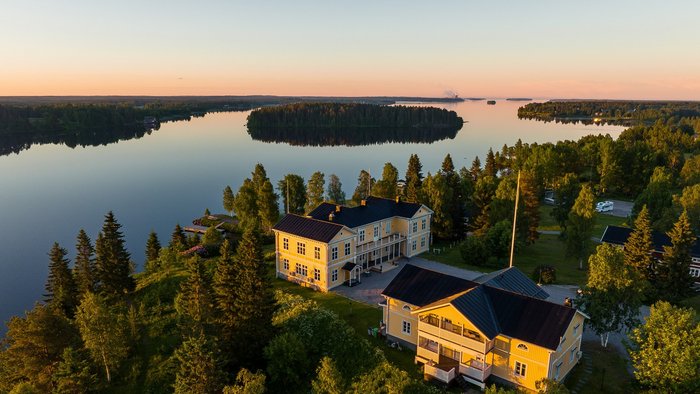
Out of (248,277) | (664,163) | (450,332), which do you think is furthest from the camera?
(664,163)

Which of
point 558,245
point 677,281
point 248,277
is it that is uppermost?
point 248,277

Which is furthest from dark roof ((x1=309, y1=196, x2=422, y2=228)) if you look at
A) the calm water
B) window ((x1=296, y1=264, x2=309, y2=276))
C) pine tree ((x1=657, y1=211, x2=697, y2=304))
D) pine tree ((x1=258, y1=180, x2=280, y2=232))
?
the calm water

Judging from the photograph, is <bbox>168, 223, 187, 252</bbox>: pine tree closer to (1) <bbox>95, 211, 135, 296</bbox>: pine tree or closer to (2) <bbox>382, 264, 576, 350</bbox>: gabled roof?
(1) <bbox>95, 211, 135, 296</bbox>: pine tree

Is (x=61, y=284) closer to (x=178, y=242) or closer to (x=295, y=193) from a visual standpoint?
(x=178, y=242)

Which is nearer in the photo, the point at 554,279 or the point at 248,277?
the point at 248,277

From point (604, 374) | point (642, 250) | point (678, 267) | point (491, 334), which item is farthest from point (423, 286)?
point (678, 267)

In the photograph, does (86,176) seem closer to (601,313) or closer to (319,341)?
(319,341)

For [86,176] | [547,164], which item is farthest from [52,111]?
[547,164]
